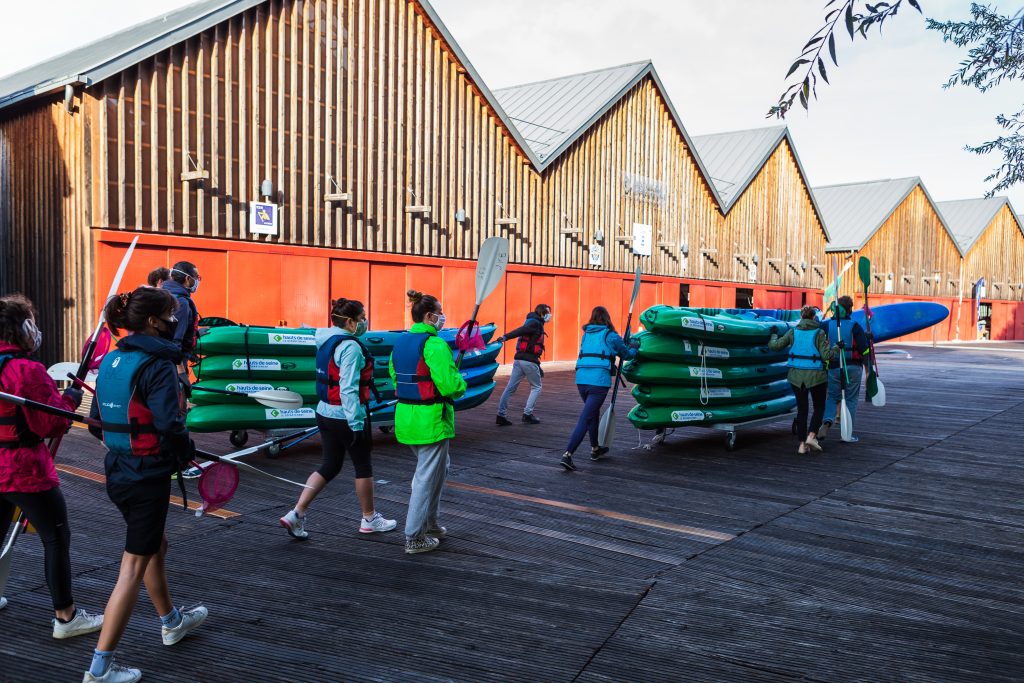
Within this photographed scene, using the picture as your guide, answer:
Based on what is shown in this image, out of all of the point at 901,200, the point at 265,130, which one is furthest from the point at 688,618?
the point at 901,200

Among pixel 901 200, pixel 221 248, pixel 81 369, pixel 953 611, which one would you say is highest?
pixel 901 200

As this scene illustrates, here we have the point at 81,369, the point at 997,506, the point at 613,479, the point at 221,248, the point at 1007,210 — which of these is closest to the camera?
the point at 81,369

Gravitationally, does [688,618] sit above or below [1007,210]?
below

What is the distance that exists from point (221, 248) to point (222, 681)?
12722mm

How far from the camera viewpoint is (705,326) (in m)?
10.7

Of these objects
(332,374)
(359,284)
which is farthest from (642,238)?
(332,374)

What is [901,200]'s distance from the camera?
47.0 meters

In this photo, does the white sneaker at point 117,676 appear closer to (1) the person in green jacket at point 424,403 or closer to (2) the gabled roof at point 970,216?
(1) the person in green jacket at point 424,403

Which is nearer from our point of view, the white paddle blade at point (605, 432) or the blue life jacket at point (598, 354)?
the blue life jacket at point (598, 354)

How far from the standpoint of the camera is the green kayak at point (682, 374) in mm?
10359

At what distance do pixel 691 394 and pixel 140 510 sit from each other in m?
7.81

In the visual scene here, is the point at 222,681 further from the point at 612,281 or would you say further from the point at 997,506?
the point at 612,281

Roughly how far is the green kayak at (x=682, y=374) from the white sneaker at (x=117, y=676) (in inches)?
→ 284

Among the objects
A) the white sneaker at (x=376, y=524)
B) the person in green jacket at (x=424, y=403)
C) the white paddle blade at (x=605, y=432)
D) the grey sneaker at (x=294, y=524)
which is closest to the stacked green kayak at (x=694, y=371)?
the white paddle blade at (x=605, y=432)
